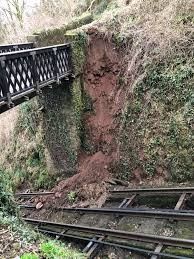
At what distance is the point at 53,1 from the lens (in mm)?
25141

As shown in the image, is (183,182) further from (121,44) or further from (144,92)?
(121,44)

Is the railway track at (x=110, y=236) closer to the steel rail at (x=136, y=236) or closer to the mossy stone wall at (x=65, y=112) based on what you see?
the steel rail at (x=136, y=236)

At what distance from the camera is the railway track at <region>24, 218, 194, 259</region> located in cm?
830

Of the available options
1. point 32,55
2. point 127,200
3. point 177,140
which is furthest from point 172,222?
point 32,55

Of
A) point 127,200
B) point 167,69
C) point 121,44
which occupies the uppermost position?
point 121,44

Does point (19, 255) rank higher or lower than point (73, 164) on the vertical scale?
higher

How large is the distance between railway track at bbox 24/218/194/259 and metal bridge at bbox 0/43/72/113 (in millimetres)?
4540

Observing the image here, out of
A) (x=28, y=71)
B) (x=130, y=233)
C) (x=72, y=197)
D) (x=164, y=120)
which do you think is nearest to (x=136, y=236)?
(x=130, y=233)

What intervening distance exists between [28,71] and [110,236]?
18.0 feet

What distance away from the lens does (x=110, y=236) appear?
9.98 meters

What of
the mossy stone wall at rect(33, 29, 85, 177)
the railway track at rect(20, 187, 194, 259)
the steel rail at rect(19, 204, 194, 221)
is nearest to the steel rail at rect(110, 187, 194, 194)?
the railway track at rect(20, 187, 194, 259)

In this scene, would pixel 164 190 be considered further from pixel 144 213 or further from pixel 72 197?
pixel 72 197

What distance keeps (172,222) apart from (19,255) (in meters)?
4.89

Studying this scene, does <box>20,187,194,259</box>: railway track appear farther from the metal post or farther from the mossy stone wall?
the metal post
